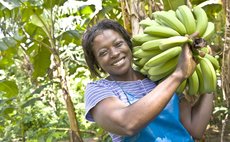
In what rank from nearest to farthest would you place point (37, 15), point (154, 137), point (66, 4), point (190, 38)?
1. point (190, 38)
2. point (154, 137)
3. point (37, 15)
4. point (66, 4)

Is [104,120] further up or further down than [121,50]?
further down

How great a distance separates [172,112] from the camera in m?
1.38

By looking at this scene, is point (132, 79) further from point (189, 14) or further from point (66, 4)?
point (66, 4)

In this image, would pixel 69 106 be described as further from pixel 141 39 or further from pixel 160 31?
pixel 160 31

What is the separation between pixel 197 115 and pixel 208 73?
0.31 metres

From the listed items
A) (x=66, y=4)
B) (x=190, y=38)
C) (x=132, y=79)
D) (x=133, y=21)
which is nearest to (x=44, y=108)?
(x=66, y=4)

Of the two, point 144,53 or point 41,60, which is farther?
point 41,60

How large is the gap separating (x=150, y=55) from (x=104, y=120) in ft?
0.94

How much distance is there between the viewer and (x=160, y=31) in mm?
1271

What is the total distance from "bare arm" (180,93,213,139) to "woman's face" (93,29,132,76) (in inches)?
14.1

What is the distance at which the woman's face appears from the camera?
4.42ft

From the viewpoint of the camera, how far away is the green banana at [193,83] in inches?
53.1

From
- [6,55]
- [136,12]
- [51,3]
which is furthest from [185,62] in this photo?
[6,55]

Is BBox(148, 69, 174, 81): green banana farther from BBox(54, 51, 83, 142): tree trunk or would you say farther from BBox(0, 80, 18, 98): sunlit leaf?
BBox(0, 80, 18, 98): sunlit leaf
